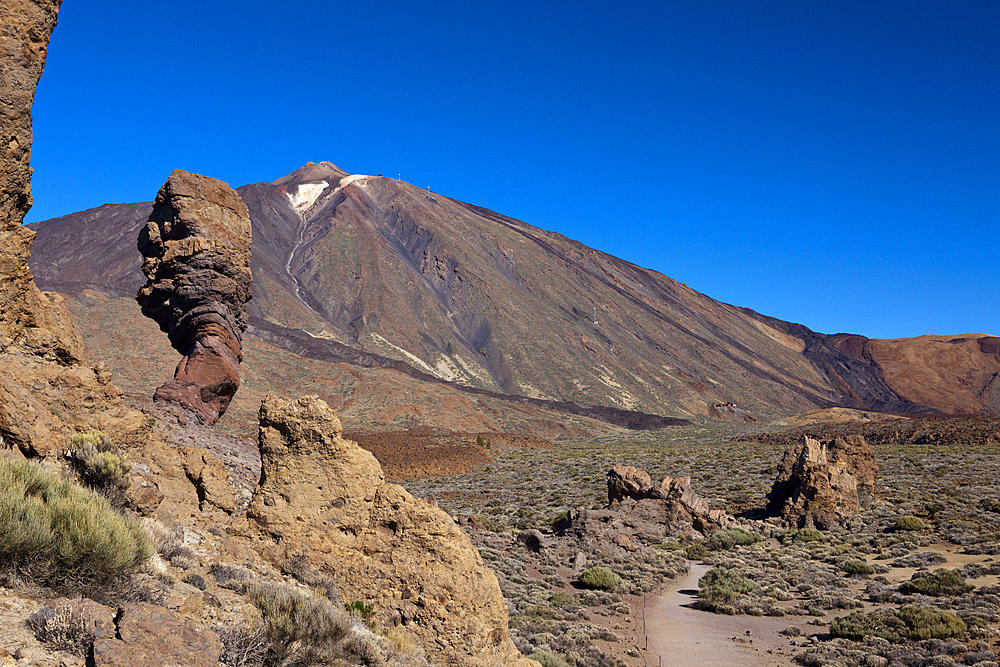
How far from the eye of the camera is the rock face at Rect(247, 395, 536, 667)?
5.57m

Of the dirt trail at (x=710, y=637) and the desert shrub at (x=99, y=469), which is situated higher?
the desert shrub at (x=99, y=469)

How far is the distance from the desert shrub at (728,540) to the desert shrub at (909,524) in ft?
14.3

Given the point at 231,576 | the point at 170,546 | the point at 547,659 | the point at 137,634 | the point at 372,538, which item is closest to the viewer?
the point at 137,634

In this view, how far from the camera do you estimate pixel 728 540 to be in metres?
20.3

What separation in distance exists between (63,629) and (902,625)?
42.6ft

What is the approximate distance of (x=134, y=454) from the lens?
24.5 feet

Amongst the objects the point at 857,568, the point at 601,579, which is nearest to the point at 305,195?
the point at 601,579

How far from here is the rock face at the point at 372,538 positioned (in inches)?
219

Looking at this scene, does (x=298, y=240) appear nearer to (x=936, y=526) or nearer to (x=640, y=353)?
(x=640, y=353)

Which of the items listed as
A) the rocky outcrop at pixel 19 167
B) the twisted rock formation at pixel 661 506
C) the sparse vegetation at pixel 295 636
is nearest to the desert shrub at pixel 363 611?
the sparse vegetation at pixel 295 636

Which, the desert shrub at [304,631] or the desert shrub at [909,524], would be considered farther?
the desert shrub at [909,524]

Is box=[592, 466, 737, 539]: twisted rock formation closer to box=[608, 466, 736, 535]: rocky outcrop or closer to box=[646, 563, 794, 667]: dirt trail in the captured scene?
box=[608, 466, 736, 535]: rocky outcrop

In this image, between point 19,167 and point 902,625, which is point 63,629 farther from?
point 902,625

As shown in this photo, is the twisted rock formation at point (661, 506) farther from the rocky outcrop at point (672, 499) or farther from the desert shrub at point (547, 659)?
the desert shrub at point (547, 659)
